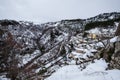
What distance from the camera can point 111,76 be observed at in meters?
13.3

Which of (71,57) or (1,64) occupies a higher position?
(1,64)

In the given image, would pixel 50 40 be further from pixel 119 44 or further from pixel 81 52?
pixel 119 44

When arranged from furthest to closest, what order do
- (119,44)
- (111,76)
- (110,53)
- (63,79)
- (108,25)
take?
(108,25)
(110,53)
(119,44)
(63,79)
(111,76)

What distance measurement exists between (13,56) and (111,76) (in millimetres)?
10330

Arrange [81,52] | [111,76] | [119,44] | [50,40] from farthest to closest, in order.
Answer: [50,40], [81,52], [119,44], [111,76]

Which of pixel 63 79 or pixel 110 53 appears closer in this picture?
pixel 63 79

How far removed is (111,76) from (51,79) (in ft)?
23.1

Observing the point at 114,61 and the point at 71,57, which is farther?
the point at 71,57

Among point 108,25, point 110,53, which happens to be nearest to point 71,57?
point 110,53

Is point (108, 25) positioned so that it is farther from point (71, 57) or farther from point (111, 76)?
point (111, 76)

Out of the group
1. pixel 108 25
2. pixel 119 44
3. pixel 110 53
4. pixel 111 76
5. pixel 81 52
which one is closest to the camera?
pixel 111 76

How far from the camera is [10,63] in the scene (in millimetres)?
18109

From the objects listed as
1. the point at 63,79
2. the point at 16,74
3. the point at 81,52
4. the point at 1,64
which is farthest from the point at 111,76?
the point at 81,52

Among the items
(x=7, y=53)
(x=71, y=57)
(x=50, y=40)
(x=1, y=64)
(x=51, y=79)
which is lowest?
(x=50, y=40)
